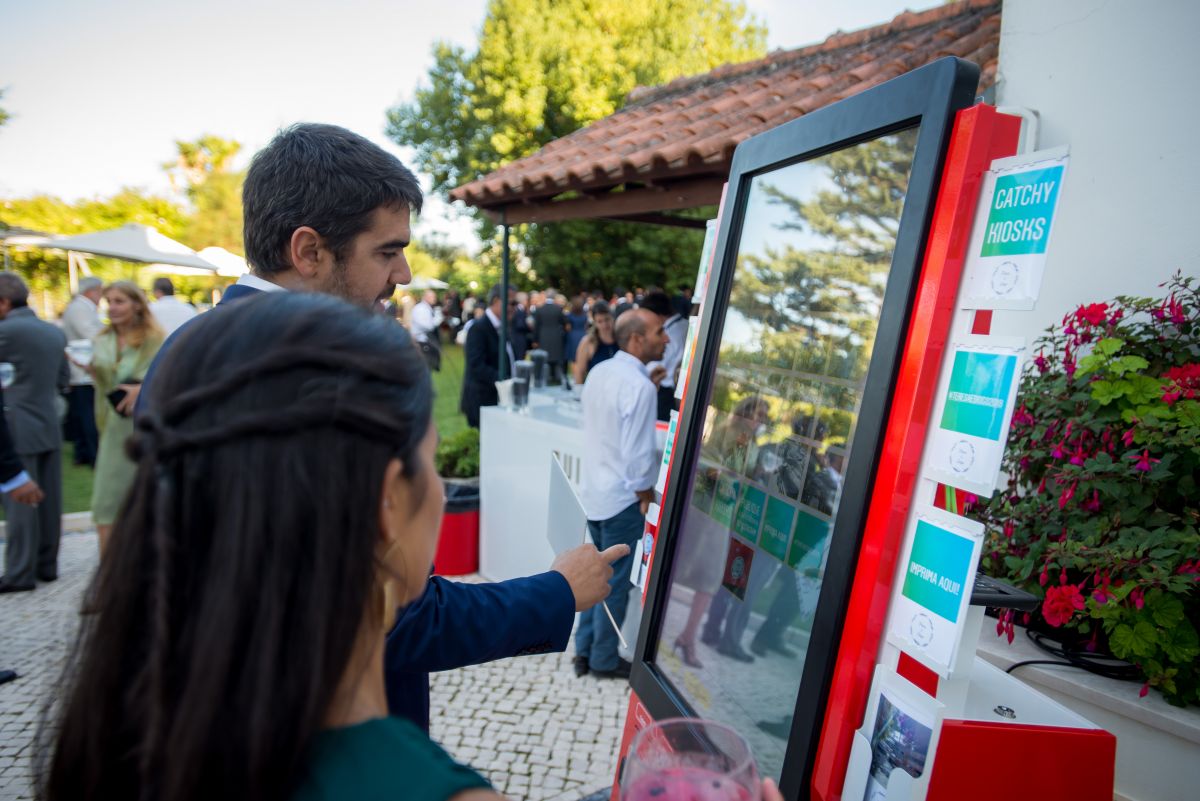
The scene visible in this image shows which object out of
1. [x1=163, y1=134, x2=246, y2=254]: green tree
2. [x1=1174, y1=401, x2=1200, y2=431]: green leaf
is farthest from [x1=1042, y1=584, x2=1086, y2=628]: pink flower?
[x1=163, y1=134, x2=246, y2=254]: green tree

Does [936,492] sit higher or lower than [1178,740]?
higher

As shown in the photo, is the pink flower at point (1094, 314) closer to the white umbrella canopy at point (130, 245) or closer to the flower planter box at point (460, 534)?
the flower planter box at point (460, 534)

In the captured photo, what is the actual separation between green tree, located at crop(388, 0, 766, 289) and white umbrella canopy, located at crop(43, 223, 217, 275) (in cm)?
757

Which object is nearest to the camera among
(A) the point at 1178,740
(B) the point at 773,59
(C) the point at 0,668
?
(A) the point at 1178,740

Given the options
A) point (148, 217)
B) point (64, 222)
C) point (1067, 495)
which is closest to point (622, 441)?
point (1067, 495)

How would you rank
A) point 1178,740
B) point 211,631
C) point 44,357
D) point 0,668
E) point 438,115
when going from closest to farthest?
point 211,631, point 1178,740, point 0,668, point 44,357, point 438,115

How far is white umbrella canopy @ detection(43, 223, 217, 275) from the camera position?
33.6 ft

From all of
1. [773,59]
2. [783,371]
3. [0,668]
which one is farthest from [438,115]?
[783,371]

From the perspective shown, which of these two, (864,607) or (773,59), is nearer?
(864,607)

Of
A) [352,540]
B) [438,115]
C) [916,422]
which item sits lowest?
[352,540]

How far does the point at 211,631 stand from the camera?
0.57 metres

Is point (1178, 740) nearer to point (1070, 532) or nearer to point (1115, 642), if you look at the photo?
point (1115, 642)

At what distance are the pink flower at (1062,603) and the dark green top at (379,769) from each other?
66.0 inches

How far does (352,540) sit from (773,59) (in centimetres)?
551
